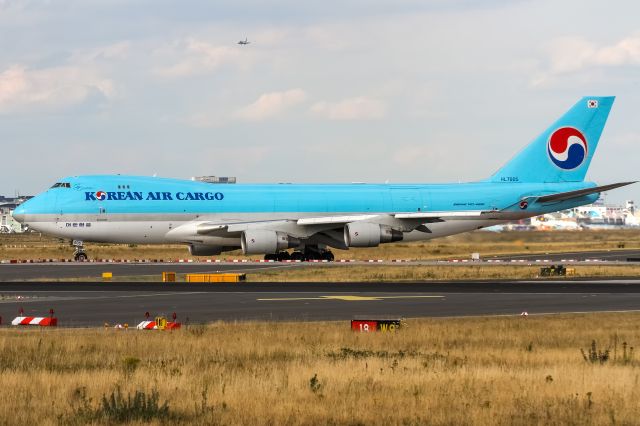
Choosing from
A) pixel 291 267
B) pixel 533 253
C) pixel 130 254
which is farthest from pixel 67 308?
pixel 533 253

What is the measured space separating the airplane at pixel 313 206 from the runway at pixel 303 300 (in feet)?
59.9

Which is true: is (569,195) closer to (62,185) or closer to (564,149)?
(564,149)

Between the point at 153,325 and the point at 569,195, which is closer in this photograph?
the point at 153,325

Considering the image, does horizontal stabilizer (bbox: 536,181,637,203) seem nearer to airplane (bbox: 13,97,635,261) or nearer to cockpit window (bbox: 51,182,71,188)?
airplane (bbox: 13,97,635,261)

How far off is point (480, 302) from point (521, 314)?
4.42 m

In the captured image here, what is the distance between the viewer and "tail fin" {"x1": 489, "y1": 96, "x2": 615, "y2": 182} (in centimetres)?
7531

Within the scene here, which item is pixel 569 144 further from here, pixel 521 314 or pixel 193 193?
pixel 521 314

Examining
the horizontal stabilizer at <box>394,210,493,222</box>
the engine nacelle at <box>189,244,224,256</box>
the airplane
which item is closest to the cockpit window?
the airplane

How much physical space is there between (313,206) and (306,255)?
329 centimetres

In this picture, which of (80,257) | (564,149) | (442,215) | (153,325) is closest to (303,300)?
(153,325)

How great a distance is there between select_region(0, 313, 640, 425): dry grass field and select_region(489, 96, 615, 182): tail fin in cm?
4799

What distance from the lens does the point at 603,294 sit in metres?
40.2

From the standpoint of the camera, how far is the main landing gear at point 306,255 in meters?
68.3

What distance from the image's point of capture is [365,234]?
65250 mm
